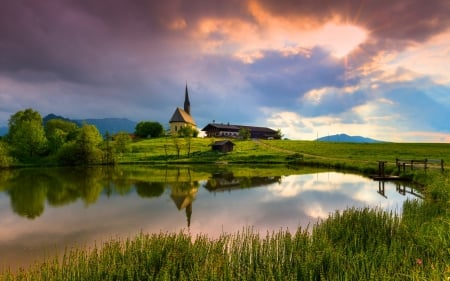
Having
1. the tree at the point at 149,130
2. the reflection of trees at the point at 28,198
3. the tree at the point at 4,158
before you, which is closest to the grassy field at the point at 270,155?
the tree at the point at 4,158

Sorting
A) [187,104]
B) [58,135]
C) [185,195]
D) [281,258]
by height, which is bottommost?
[185,195]

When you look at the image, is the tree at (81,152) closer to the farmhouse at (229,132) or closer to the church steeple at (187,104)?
the farmhouse at (229,132)

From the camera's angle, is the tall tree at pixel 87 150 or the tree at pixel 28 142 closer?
the tall tree at pixel 87 150

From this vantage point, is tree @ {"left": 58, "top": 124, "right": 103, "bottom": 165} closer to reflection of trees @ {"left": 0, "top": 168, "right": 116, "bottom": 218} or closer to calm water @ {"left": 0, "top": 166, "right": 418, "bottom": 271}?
reflection of trees @ {"left": 0, "top": 168, "right": 116, "bottom": 218}

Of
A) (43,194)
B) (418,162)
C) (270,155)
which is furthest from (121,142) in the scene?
(418,162)

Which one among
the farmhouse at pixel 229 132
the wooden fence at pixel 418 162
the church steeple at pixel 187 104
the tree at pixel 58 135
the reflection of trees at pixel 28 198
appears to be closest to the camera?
the reflection of trees at pixel 28 198

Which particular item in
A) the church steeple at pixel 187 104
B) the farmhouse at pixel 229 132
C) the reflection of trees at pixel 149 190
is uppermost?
the church steeple at pixel 187 104

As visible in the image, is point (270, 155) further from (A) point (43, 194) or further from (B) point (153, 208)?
(B) point (153, 208)

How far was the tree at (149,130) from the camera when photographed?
436ft

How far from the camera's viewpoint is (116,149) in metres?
85.9

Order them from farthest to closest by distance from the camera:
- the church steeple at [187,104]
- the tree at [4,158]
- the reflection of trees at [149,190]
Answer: the church steeple at [187,104]
the tree at [4,158]
the reflection of trees at [149,190]

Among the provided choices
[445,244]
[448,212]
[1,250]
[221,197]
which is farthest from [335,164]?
[1,250]

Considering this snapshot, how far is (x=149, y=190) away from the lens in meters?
34.8

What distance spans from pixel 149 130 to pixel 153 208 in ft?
368
